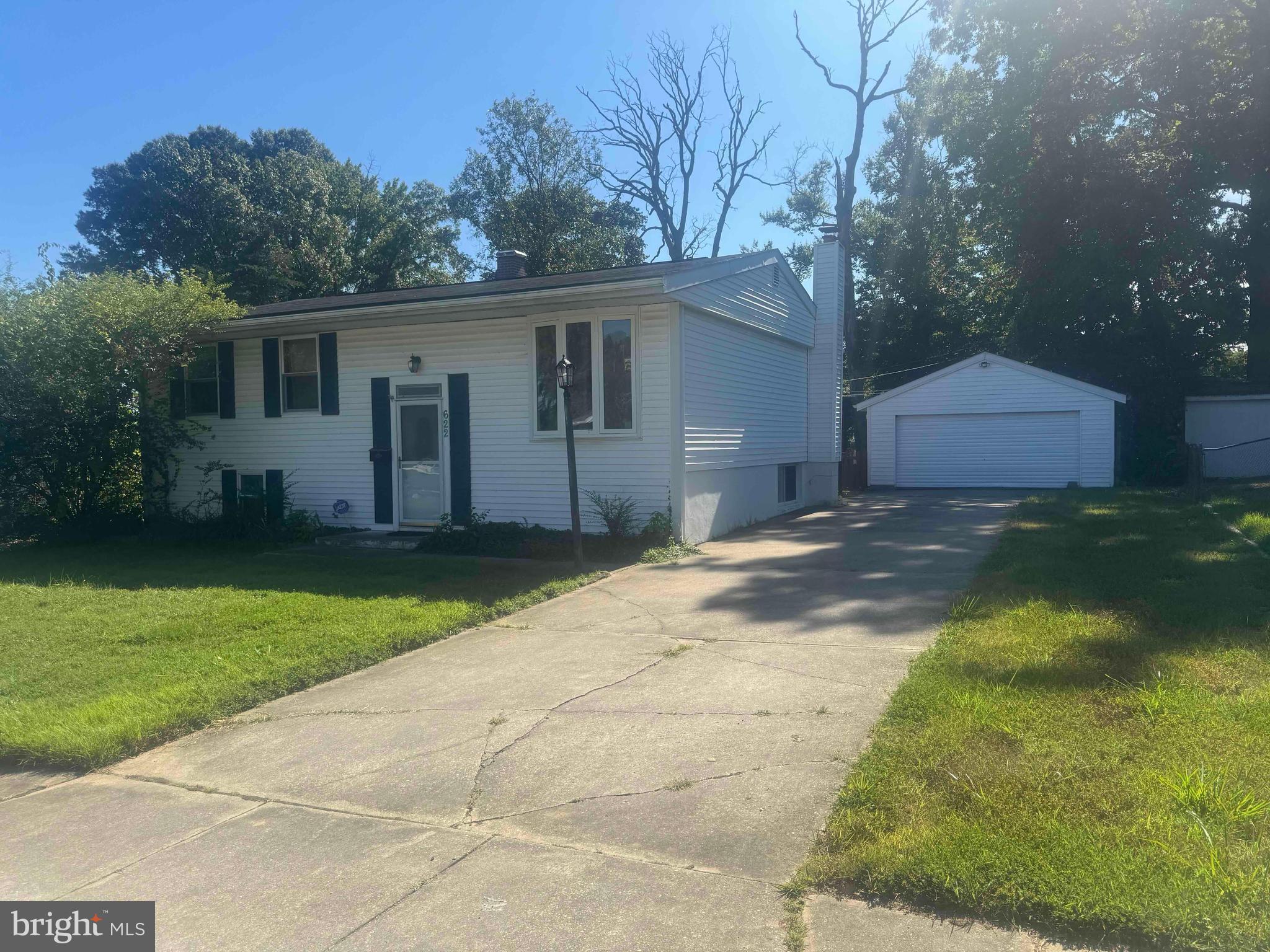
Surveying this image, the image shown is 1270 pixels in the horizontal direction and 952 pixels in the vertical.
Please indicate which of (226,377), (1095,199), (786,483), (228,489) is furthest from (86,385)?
(1095,199)

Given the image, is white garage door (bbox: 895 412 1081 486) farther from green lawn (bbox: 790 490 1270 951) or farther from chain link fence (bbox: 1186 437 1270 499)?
green lawn (bbox: 790 490 1270 951)

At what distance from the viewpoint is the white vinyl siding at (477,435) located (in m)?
11.9

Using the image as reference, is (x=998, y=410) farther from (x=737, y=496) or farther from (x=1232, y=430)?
(x=737, y=496)

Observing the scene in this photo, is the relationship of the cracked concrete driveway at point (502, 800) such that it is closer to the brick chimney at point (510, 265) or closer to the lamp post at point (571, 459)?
the lamp post at point (571, 459)

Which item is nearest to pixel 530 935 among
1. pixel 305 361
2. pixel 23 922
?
pixel 23 922

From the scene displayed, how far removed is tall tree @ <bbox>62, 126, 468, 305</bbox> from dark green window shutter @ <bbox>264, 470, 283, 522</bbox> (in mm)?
17620

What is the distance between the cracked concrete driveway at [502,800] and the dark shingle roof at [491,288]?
575cm

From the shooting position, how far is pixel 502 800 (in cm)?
426

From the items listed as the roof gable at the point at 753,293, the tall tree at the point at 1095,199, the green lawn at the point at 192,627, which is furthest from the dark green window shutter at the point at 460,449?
the tall tree at the point at 1095,199

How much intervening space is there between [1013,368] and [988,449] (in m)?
2.07

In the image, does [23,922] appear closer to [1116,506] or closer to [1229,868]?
[1229,868]

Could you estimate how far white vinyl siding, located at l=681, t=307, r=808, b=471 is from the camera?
12.3 meters

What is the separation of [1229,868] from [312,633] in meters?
6.30

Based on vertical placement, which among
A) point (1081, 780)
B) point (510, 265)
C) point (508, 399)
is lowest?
point (1081, 780)
